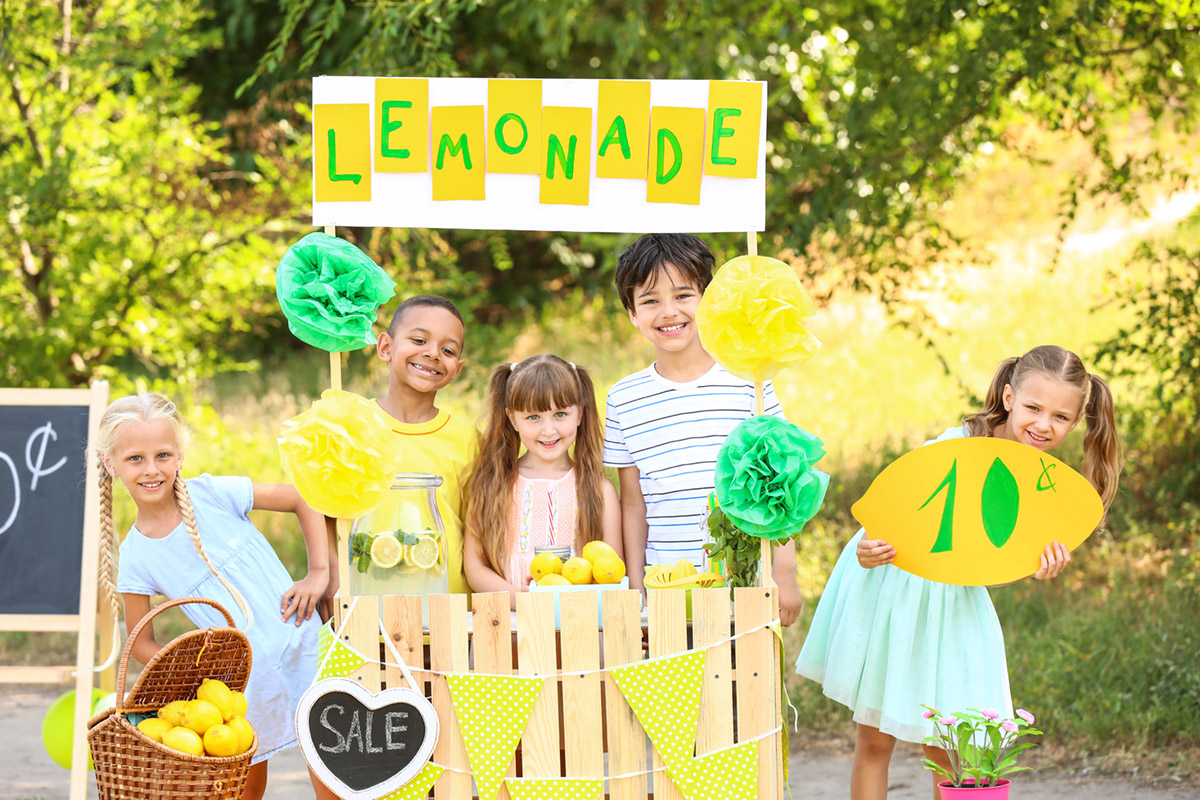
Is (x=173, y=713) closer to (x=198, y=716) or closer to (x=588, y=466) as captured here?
(x=198, y=716)

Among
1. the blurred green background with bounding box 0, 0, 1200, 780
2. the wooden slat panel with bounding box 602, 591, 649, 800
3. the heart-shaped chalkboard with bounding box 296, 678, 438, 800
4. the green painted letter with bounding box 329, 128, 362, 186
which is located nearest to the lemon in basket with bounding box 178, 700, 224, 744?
the heart-shaped chalkboard with bounding box 296, 678, 438, 800

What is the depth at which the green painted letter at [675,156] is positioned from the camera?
8.89ft

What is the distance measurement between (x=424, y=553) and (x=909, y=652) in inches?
54.6

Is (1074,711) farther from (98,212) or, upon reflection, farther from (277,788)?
(98,212)

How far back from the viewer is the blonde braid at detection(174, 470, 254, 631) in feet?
10.3

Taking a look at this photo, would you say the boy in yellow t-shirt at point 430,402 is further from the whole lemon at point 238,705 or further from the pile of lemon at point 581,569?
the whole lemon at point 238,705

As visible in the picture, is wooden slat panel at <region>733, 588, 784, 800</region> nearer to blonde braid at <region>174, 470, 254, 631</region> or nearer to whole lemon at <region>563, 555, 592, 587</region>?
whole lemon at <region>563, 555, 592, 587</region>

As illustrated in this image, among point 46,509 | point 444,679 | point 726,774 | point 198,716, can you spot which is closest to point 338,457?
point 444,679

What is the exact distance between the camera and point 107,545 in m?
3.40

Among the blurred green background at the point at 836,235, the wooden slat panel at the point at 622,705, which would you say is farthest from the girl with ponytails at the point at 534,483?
the blurred green background at the point at 836,235

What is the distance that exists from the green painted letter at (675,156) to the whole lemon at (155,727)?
1.79 metres

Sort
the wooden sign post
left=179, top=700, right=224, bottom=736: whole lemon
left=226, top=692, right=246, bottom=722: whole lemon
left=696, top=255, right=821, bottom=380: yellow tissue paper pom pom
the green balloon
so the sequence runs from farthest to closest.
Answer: the green balloon → the wooden sign post → left=226, top=692, right=246, bottom=722: whole lemon → left=179, top=700, right=224, bottom=736: whole lemon → left=696, top=255, right=821, bottom=380: yellow tissue paper pom pom

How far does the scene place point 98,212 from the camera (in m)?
6.68

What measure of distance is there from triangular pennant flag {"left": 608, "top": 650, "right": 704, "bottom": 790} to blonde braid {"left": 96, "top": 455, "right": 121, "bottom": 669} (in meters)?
1.69
